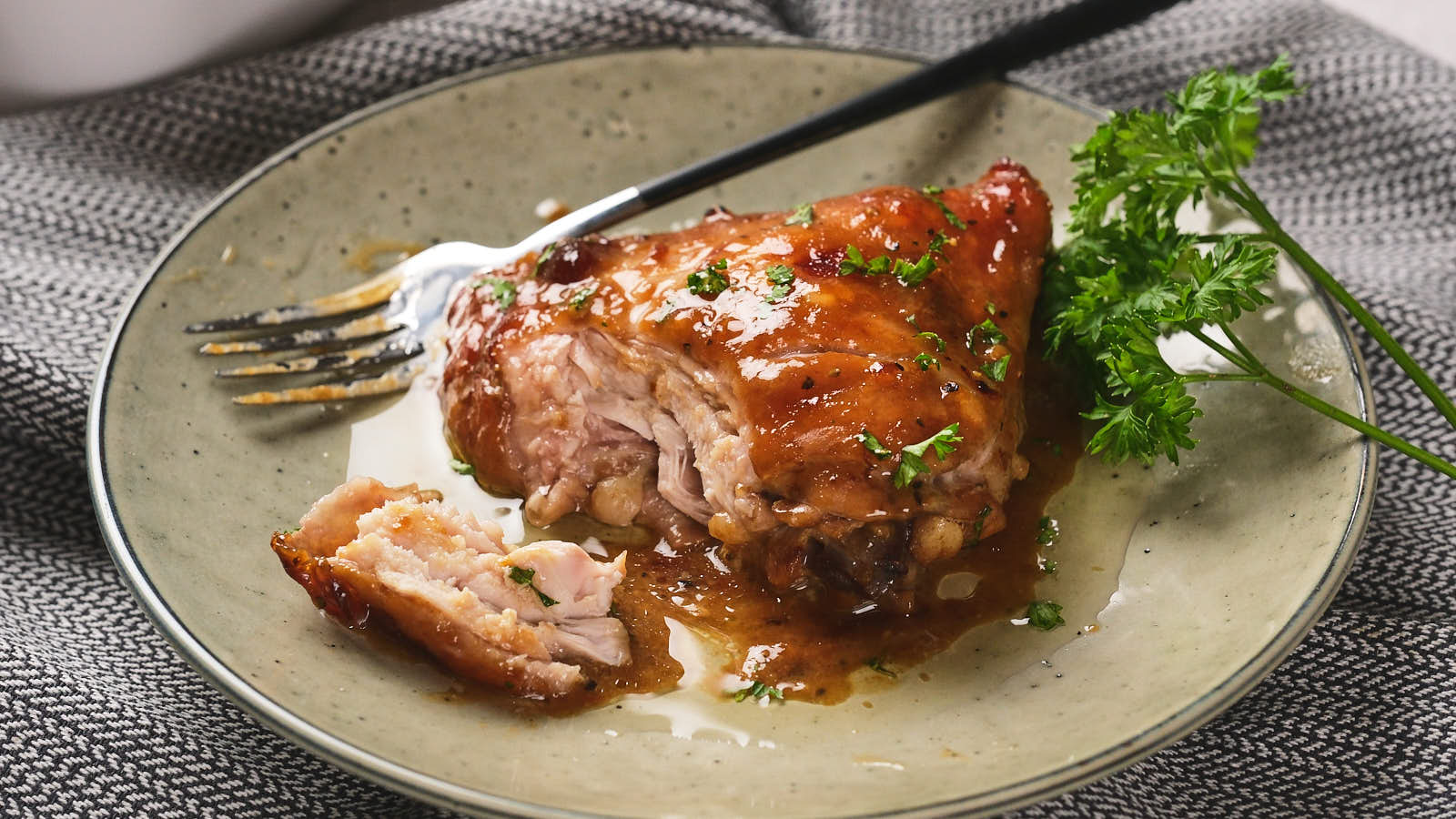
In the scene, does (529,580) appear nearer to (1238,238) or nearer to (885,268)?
(885,268)

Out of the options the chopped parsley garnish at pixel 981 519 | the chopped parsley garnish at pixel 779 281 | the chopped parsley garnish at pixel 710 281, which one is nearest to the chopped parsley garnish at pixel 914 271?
the chopped parsley garnish at pixel 779 281

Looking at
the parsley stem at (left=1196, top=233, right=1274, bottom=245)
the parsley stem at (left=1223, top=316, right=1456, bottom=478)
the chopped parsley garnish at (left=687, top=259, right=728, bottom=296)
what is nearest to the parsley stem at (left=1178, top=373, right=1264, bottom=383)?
the parsley stem at (left=1223, top=316, right=1456, bottom=478)

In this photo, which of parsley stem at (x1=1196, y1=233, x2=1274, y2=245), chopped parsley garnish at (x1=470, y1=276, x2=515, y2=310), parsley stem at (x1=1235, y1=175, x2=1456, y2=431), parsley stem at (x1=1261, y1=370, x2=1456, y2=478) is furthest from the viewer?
chopped parsley garnish at (x1=470, y1=276, x2=515, y2=310)

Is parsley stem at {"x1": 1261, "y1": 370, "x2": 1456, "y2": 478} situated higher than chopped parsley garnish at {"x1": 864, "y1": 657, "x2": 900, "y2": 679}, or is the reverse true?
parsley stem at {"x1": 1261, "y1": 370, "x2": 1456, "y2": 478}

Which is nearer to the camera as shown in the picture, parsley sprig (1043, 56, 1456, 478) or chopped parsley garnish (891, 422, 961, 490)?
chopped parsley garnish (891, 422, 961, 490)

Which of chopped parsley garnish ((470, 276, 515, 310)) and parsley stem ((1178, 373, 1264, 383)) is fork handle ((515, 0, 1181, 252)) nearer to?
chopped parsley garnish ((470, 276, 515, 310))

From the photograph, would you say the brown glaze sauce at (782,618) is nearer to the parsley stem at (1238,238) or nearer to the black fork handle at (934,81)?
the parsley stem at (1238,238)

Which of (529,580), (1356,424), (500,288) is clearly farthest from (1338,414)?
(500,288)
